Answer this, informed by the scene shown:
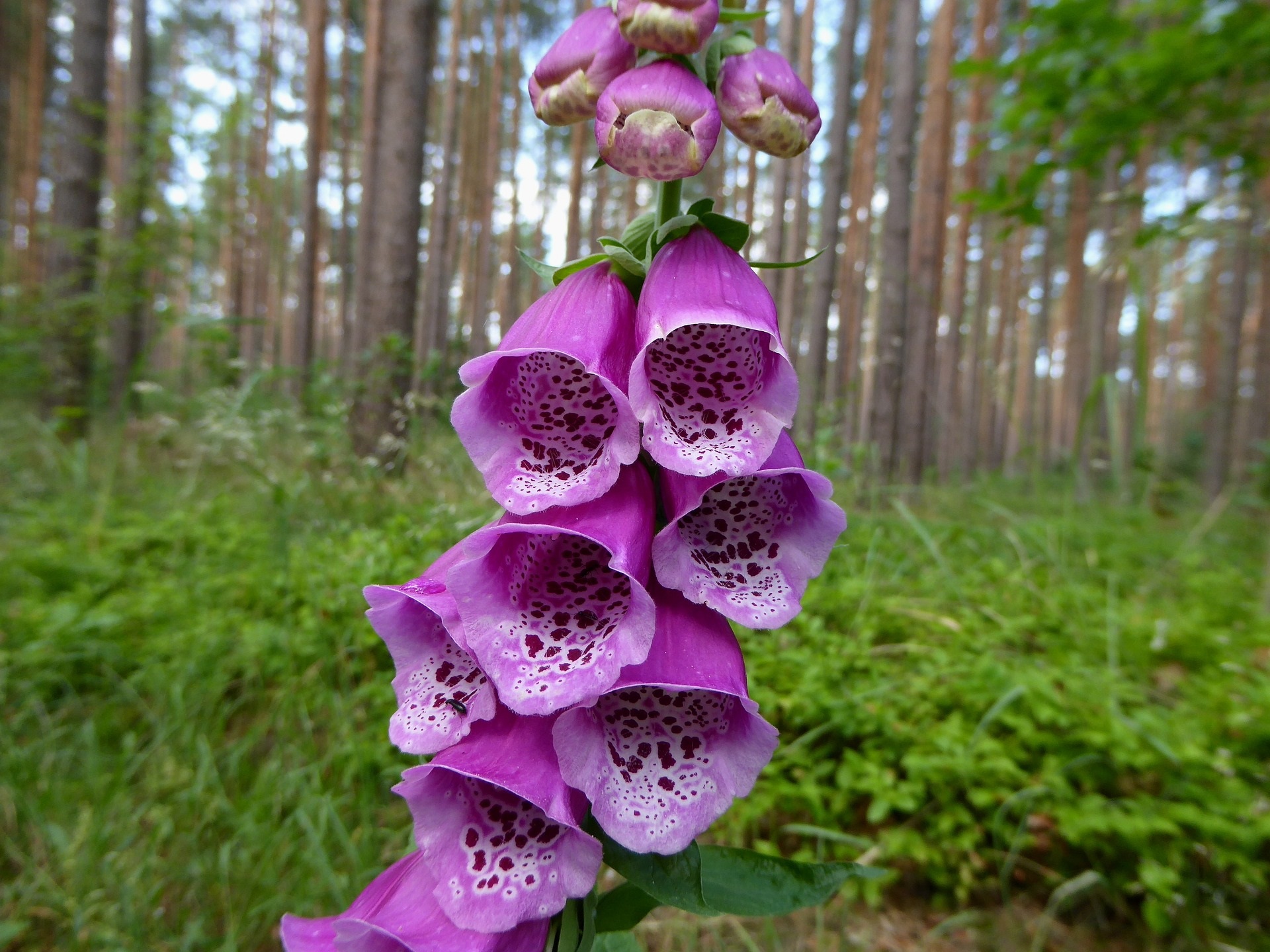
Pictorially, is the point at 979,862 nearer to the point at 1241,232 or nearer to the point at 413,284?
the point at 1241,232

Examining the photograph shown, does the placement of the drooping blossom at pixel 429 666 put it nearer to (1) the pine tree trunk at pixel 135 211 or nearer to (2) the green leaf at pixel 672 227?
(2) the green leaf at pixel 672 227

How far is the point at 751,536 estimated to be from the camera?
89 cm

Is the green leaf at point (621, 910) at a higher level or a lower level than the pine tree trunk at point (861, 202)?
lower

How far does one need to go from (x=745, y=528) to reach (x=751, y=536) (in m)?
0.01

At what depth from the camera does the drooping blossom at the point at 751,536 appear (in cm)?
80

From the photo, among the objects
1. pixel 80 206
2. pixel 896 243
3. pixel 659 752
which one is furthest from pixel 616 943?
pixel 80 206

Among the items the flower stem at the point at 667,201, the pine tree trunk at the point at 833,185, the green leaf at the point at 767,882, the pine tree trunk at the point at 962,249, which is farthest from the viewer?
the pine tree trunk at the point at 962,249

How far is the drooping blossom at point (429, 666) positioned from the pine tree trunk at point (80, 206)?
6909mm

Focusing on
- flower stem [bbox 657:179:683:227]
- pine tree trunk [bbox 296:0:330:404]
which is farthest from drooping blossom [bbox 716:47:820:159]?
pine tree trunk [bbox 296:0:330:404]

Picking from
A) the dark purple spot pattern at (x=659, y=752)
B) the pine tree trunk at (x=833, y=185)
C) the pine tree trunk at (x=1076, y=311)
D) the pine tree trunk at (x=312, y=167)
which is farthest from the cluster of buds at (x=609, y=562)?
the pine tree trunk at (x=1076, y=311)

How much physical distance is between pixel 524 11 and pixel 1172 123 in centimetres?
2306

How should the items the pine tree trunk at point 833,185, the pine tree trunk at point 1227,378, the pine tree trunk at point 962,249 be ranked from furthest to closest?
1. the pine tree trunk at point 1227,378
2. the pine tree trunk at point 962,249
3. the pine tree trunk at point 833,185

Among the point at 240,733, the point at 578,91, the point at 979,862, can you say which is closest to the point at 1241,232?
the point at 979,862

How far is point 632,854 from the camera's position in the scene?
0.82 m
